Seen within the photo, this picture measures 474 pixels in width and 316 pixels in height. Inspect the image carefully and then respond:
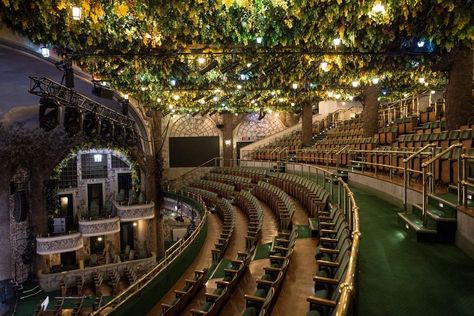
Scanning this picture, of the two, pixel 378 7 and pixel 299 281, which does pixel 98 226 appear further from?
pixel 378 7

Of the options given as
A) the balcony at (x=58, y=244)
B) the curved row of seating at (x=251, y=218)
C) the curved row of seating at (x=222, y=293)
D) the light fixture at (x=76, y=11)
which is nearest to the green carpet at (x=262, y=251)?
the curved row of seating at (x=251, y=218)

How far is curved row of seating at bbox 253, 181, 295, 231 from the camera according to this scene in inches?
284

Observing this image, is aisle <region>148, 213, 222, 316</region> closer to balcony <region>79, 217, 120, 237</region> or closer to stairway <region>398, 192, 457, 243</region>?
stairway <region>398, 192, 457, 243</region>

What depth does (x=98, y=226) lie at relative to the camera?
51.8 feet

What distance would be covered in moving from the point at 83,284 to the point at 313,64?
44.0 ft

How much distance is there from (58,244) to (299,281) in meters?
13.4

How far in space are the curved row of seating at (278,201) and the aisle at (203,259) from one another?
69.9 inches

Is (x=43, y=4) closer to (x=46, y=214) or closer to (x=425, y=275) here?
(x=425, y=275)

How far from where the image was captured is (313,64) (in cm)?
1016

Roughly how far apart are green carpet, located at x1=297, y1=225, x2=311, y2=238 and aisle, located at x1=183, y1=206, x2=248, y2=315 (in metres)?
1.46

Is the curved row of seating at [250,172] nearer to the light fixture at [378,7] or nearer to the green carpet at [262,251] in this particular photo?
the green carpet at [262,251]

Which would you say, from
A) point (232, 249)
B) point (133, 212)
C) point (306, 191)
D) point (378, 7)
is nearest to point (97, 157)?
point (133, 212)

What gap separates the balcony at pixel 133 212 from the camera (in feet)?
54.6

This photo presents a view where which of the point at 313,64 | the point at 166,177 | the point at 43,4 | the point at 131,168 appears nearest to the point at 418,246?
the point at 43,4
